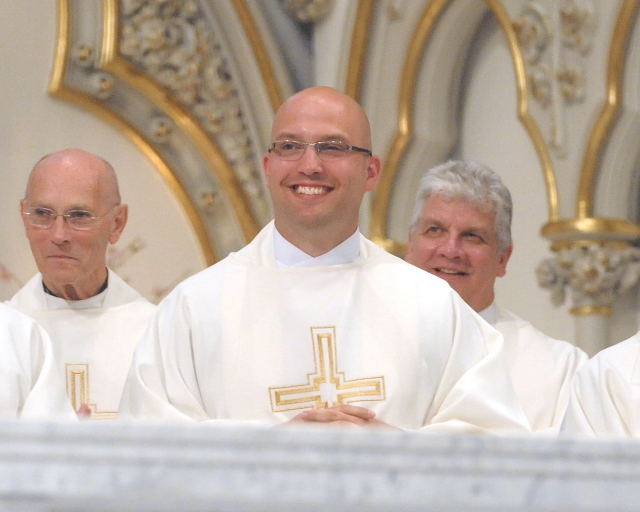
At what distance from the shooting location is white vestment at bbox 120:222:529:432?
3.96 m

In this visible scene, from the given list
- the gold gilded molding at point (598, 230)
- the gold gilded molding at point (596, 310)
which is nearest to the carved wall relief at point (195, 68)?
the gold gilded molding at point (598, 230)

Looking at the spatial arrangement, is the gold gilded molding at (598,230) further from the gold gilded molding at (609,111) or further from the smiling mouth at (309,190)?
the smiling mouth at (309,190)

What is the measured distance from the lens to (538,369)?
17.6 ft

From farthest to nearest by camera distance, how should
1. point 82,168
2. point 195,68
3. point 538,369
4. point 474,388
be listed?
point 195,68
point 538,369
point 82,168
point 474,388

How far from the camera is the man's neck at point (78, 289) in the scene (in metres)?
5.15

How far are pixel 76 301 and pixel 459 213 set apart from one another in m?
1.43

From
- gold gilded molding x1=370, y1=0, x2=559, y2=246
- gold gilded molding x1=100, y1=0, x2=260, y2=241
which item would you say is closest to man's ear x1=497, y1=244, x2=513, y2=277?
gold gilded molding x1=370, y1=0, x2=559, y2=246

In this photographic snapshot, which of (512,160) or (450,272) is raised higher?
(512,160)

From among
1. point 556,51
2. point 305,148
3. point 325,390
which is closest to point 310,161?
point 305,148

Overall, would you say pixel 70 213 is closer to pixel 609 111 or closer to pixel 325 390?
pixel 325 390

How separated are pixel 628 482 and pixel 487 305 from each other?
127 inches

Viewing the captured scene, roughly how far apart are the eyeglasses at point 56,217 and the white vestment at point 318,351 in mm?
778

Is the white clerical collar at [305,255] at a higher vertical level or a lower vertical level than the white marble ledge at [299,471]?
higher

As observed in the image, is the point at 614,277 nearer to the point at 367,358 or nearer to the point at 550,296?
the point at 550,296
